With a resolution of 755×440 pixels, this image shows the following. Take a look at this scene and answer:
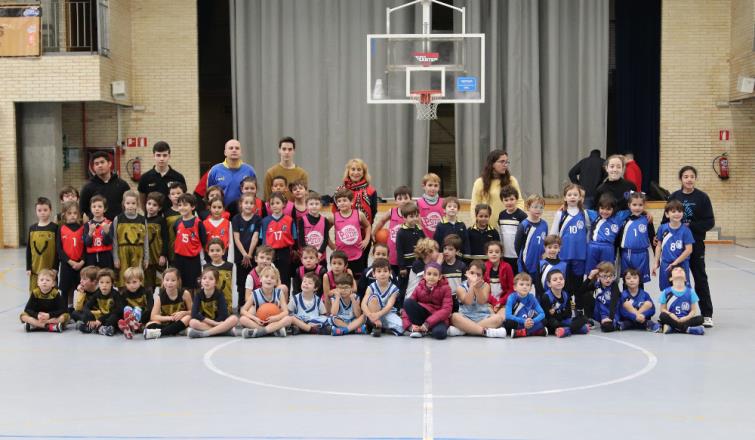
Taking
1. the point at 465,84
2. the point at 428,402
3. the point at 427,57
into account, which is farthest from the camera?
the point at 465,84

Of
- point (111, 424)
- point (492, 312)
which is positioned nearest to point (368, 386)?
point (111, 424)

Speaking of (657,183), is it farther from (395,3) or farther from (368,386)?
(368,386)

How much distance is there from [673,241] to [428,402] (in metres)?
3.93

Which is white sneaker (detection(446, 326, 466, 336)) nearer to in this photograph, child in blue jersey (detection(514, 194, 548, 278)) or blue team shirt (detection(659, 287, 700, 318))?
child in blue jersey (detection(514, 194, 548, 278))

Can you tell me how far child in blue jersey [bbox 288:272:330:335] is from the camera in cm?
887

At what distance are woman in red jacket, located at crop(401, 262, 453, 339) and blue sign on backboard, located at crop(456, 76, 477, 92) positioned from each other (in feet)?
23.7

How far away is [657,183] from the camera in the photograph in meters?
19.6

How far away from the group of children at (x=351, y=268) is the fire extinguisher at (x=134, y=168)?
9172 mm

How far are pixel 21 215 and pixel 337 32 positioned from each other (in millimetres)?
7337

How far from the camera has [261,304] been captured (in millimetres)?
8992

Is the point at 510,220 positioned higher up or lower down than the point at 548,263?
higher up

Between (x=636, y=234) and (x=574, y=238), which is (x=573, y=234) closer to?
(x=574, y=238)

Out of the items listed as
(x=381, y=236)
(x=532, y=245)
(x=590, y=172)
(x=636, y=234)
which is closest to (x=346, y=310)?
(x=381, y=236)

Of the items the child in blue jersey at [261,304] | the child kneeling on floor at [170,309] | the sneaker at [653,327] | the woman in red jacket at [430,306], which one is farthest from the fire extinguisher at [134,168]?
the sneaker at [653,327]
